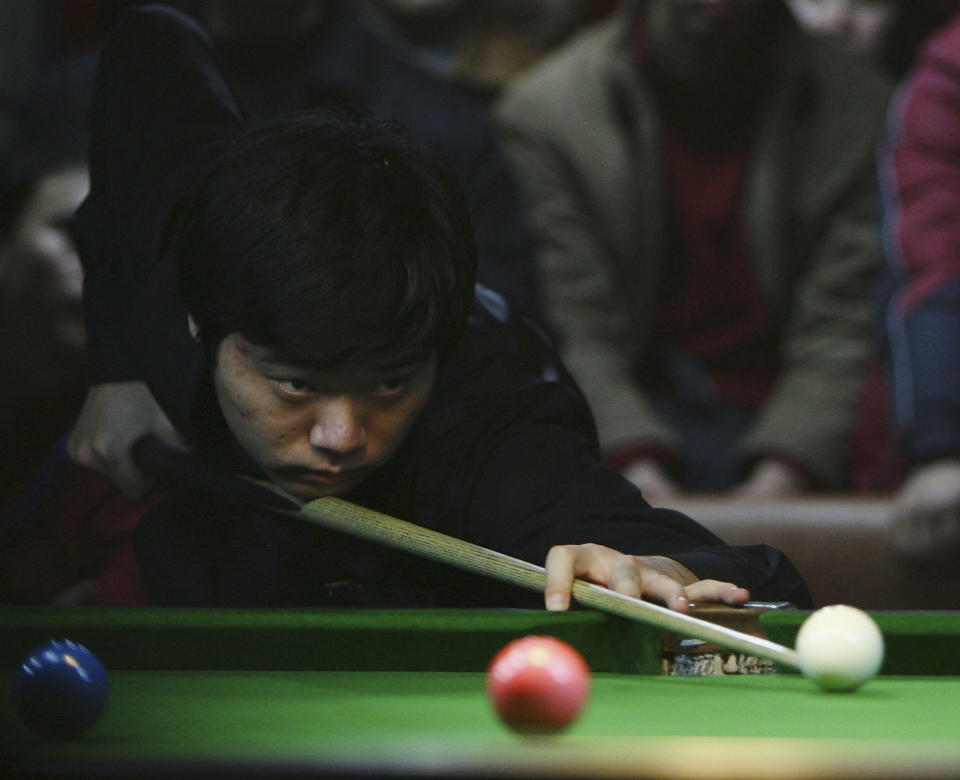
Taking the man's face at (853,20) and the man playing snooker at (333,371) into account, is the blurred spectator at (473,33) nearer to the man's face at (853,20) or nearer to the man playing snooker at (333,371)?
the man's face at (853,20)

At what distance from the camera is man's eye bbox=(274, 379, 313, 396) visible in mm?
2014

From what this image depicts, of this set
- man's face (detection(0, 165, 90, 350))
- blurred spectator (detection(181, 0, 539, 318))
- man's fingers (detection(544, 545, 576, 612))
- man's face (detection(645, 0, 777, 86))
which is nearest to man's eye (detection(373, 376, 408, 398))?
man's fingers (detection(544, 545, 576, 612))

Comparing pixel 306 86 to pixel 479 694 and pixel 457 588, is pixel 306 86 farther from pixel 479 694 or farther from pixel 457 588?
pixel 479 694

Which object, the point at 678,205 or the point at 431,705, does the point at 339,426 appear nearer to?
the point at 431,705

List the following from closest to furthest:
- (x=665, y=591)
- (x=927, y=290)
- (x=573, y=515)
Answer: (x=665, y=591) < (x=573, y=515) < (x=927, y=290)

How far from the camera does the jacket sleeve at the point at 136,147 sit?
8.21 feet

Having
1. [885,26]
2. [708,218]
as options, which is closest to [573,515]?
[708,218]

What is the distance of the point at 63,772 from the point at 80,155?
3369mm

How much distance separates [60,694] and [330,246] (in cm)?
92

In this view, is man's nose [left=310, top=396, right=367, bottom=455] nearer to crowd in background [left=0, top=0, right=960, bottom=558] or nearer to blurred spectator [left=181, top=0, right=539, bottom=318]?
crowd in background [left=0, top=0, right=960, bottom=558]

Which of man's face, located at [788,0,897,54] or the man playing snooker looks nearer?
the man playing snooker

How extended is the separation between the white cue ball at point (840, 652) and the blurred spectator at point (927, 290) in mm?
2090

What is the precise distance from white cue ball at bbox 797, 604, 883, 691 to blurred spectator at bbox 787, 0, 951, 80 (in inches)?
128

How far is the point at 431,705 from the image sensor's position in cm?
136
